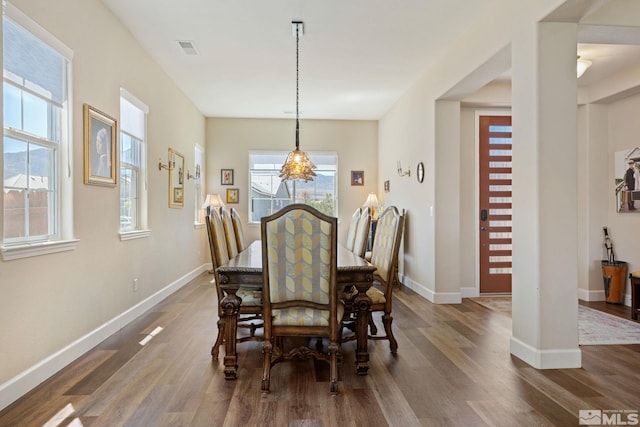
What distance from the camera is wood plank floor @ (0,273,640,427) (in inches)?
81.7

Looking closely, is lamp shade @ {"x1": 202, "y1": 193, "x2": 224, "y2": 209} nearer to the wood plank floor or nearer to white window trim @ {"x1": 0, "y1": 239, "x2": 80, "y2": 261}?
the wood plank floor

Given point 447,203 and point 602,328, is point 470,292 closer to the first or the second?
point 447,203

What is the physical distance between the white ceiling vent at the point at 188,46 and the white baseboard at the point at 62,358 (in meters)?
2.72

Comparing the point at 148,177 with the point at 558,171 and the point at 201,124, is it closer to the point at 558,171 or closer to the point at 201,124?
the point at 201,124

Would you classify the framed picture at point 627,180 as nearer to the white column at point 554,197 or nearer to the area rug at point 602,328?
the area rug at point 602,328

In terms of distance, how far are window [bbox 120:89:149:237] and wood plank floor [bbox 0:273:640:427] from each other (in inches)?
49.8

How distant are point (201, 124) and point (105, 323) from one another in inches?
179

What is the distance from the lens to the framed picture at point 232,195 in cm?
755

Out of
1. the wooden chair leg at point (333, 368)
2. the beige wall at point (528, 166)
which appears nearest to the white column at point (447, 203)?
the beige wall at point (528, 166)

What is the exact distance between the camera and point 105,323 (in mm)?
3400

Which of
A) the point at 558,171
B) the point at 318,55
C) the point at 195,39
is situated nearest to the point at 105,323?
the point at 195,39

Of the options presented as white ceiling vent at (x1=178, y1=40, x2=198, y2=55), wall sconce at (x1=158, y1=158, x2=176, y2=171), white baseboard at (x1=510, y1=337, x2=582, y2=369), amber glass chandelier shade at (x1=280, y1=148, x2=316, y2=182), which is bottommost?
white baseboard at (x1=510, y1=337, x2=582, y2=369)

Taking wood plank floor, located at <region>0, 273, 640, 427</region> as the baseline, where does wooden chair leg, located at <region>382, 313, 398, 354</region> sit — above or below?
above

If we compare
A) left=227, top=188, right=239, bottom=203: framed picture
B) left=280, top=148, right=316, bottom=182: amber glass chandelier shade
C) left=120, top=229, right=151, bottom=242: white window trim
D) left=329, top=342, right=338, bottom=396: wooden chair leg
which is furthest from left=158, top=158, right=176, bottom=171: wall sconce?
left=329, top=342, right=338, bottom=396: wooden chair leg
